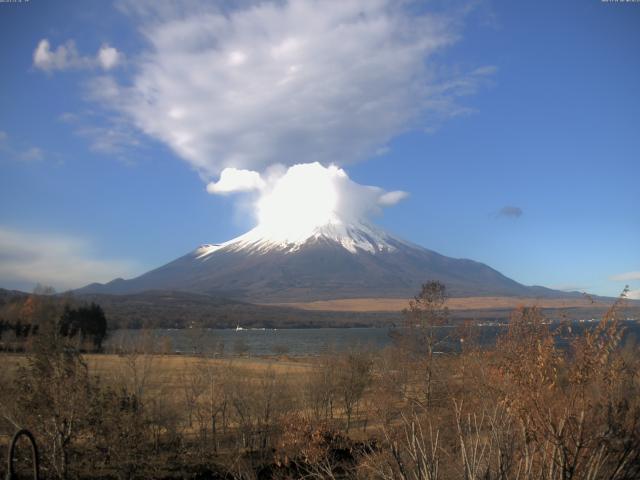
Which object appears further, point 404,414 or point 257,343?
point 257,343

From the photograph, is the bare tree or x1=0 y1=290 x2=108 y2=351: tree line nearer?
the bare tree

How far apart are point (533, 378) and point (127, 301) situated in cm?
20174

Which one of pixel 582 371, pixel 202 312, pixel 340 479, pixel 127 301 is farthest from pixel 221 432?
pixel 127 301

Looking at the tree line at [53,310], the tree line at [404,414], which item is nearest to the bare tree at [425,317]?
the tree line at [404,414]

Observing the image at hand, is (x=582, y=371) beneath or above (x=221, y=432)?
above

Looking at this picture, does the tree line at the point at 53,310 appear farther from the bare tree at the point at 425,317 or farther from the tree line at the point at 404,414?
the bare tree at the point at 425,317

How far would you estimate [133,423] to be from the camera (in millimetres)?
11875

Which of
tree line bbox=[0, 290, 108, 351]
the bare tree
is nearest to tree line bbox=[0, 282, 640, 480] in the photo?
the bare tree

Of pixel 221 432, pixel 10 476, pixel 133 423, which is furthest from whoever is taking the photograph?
pixel 221 432

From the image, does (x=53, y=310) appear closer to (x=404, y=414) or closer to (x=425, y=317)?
(x=425, y=317)

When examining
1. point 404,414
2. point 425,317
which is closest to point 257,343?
point 425,317

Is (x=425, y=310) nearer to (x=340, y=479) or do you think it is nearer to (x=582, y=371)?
(x=340, y=479)

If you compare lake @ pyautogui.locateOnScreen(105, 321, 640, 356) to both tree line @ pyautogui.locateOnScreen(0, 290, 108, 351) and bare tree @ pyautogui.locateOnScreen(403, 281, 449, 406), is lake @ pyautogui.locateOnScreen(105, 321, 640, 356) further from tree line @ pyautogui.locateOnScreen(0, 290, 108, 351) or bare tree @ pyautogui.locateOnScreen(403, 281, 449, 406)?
tree line @ pyautogui.locateOnScreen(0, 290, 108, 351)

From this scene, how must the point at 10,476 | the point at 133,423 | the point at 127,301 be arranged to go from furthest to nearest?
the point at 127,301
the point at 133,423
the point at 10,476
